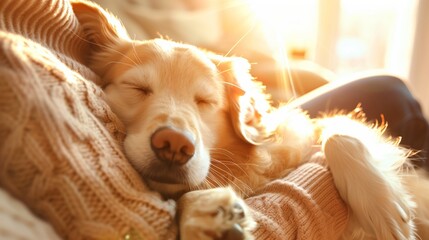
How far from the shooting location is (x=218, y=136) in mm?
1307

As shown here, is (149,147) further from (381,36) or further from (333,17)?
(381,36)

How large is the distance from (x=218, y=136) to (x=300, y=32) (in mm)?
3397

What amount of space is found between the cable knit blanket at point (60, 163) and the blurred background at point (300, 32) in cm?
114

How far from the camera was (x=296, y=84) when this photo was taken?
2.64 metres

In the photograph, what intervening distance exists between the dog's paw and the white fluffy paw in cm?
49

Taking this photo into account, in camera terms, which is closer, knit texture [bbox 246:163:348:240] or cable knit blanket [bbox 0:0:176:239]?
cable knit blanket [bbox 0:0:176:239]

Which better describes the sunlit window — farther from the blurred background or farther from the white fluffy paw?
the white fluffy paw

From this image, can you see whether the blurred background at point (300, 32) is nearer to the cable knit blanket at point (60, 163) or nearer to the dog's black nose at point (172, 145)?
the dog's black nose at point (172, 145)

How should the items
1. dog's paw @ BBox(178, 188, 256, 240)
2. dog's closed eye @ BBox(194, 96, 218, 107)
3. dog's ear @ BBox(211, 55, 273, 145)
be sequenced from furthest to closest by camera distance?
1. dog's ear @ BBox(211, 55, 273, 145)
2. dog's closed eye @ BBox(194, 96, 218, 107)
3. dog's paw @ BBox(178, 188, 256, 240)

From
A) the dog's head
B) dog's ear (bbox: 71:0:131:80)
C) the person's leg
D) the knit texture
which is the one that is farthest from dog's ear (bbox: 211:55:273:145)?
the person's leg

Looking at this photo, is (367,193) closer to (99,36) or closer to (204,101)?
(204,101)

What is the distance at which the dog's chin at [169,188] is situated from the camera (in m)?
1.00

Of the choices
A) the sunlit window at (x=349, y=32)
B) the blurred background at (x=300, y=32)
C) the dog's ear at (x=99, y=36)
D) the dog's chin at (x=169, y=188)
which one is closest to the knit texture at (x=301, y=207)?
the dog's chin at (x=169, y=188)

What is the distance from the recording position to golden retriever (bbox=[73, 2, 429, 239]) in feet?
3.29
